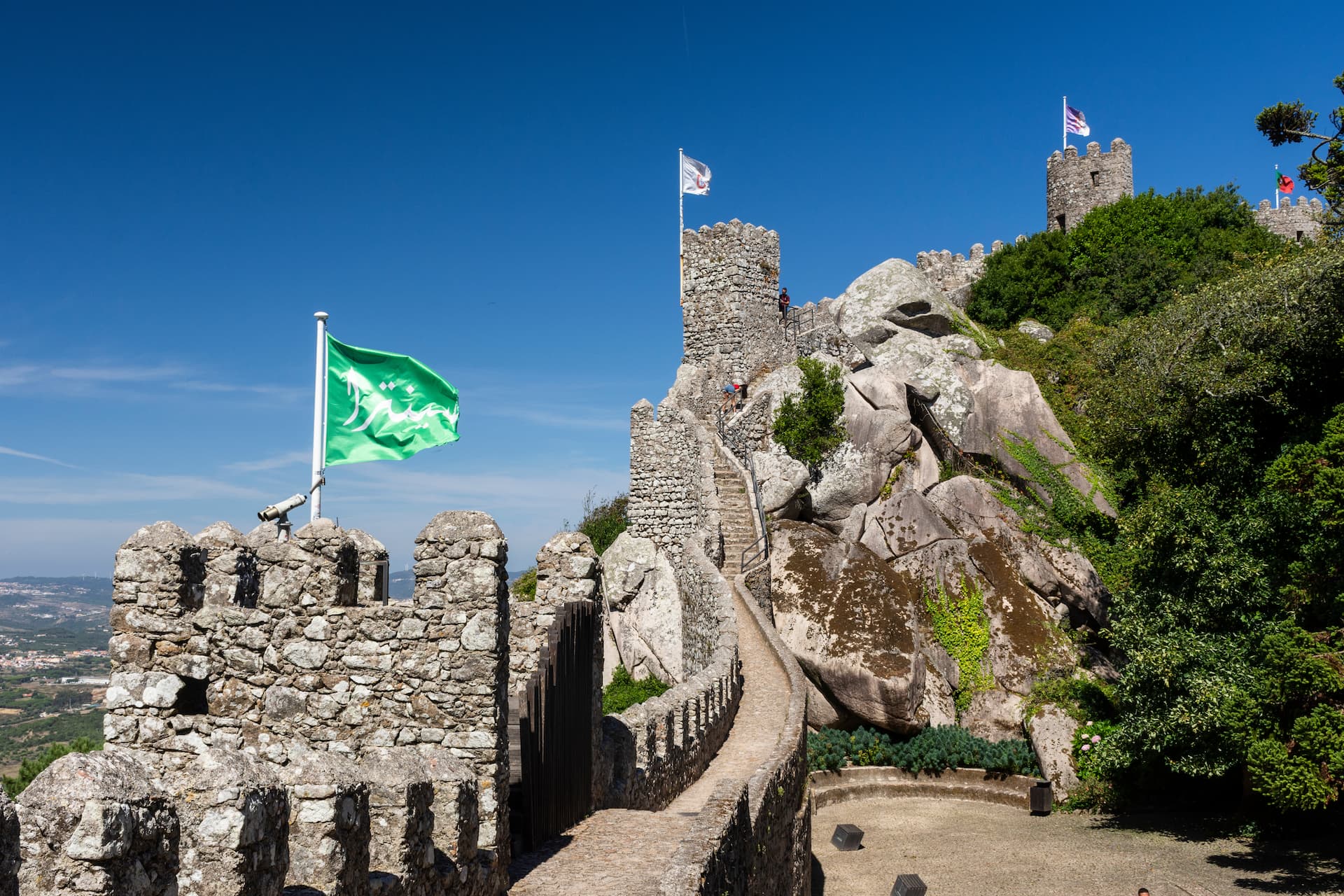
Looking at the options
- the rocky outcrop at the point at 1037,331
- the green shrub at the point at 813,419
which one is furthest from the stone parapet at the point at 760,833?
the rocky outcrop at the point at 1037,331

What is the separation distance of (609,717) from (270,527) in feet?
15.2

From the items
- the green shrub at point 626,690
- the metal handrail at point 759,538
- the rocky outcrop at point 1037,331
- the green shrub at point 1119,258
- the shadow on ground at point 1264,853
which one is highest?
the green shrub at point 1119,258

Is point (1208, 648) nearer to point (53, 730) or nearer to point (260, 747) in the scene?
point (260, 747)

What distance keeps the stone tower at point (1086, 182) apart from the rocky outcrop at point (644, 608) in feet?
88.4

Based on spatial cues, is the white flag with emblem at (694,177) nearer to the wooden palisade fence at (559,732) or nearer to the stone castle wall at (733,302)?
the stone castle wall at (733,302)

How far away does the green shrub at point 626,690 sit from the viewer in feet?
60.7

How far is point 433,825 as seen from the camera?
533 centimetres

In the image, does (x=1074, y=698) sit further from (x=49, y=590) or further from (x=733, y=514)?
(x=49, y=590)

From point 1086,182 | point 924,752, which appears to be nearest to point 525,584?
point 924,752

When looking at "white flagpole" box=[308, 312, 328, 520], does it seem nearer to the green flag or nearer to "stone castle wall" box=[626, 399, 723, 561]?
the green flag

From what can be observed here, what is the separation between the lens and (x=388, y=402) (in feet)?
34.4

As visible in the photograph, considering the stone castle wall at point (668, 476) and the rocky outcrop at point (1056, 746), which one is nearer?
the rocky outcrop at point (1056, 746)

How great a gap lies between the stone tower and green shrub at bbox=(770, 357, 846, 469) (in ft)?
63.2


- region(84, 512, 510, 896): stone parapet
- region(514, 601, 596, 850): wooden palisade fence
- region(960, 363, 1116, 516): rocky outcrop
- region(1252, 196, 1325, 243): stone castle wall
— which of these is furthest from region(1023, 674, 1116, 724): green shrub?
region(1252, 196, 1325, 243): stone castle wall
